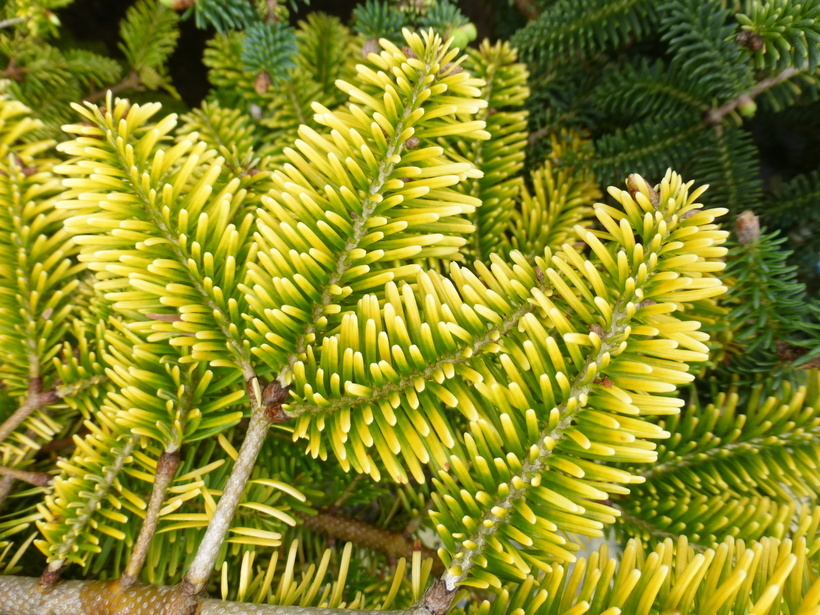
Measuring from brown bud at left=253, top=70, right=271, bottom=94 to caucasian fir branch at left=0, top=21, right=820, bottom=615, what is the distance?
19cm

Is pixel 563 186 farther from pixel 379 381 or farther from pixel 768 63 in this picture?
pixel 379 381

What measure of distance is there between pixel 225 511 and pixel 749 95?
0.69 metres

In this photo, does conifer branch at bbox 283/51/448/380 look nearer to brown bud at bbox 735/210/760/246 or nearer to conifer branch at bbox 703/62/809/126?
brown bud at bbox 735/210/760/246

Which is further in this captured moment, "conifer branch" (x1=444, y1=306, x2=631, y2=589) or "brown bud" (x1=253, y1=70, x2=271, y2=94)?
"brown bud" (x1=253, y1=70, x2=271, y2=94)

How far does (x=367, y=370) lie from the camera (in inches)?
13.0

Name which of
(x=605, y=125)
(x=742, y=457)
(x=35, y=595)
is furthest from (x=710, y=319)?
(x=35, y=595)

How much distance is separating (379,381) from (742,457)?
0.38 meters

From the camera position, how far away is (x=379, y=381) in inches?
12.5

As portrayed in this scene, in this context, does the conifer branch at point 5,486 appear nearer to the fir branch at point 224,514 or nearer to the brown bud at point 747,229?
the fir branch at point 224,514

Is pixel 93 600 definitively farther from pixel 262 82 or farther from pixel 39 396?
pixel 262 82

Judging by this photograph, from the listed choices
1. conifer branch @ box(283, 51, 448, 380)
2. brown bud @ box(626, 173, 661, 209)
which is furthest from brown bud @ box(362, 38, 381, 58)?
brown bud @ box(626, 173, 661, 209)

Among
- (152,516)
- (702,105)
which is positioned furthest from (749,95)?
(152,516)

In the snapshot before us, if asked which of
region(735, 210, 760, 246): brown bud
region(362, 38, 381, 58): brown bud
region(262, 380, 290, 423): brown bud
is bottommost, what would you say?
region(262, 380, 290, 423): brown bud

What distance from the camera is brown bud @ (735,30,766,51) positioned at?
0.48 m
